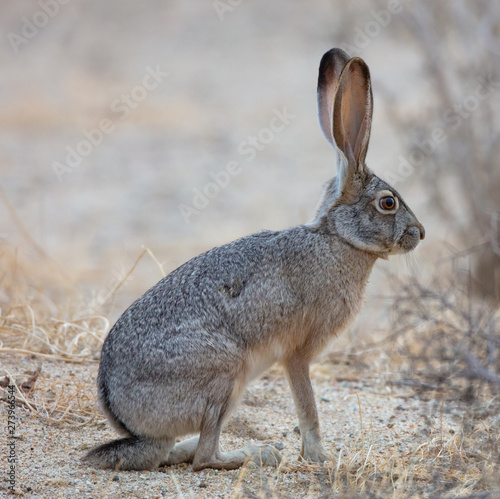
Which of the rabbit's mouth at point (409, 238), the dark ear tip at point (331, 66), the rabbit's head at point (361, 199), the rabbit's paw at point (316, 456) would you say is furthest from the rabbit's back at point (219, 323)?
the dark ear tip at point (331, 66)

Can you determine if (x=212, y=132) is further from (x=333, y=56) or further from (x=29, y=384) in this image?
(x=29, y=384)

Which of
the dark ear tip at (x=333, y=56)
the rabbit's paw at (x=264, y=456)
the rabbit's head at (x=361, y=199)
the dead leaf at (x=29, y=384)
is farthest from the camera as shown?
the dead leaf at (x=29, y=384)

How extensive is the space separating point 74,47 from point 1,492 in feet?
49.6

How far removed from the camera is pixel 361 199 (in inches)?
169

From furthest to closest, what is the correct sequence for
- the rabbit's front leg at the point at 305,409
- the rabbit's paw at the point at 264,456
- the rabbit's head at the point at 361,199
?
the rabbit's head at the point at 361,199
the rabbit's front leg at the point at 305,409
the rabbit's paw at the point at 264,456

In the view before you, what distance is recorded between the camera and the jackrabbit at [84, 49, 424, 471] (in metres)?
3.85

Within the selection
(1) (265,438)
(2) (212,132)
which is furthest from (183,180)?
(1) (265,438)

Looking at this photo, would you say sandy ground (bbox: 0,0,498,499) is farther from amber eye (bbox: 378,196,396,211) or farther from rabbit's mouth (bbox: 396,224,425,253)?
amber eye (bbox: 378,196,396,211)

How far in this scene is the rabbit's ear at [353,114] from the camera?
4113 mm

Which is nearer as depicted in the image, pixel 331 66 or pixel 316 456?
pixel 316 456

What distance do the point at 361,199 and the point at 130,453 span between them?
1752 millimetres

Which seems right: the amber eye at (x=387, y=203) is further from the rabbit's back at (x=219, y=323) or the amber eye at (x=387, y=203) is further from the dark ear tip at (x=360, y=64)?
the dark ear tip at (x=360, y=64)

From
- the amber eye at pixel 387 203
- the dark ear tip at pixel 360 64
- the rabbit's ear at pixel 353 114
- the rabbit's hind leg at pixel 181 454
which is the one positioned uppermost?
the dark ear tip at pixel 360 64

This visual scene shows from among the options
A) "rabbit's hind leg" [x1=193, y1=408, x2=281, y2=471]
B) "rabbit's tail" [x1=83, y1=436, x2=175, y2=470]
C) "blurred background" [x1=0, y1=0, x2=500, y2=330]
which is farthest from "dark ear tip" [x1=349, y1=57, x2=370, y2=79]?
"rabbit's tail" [x1=83, y1=436, x2=175, y2=470]
